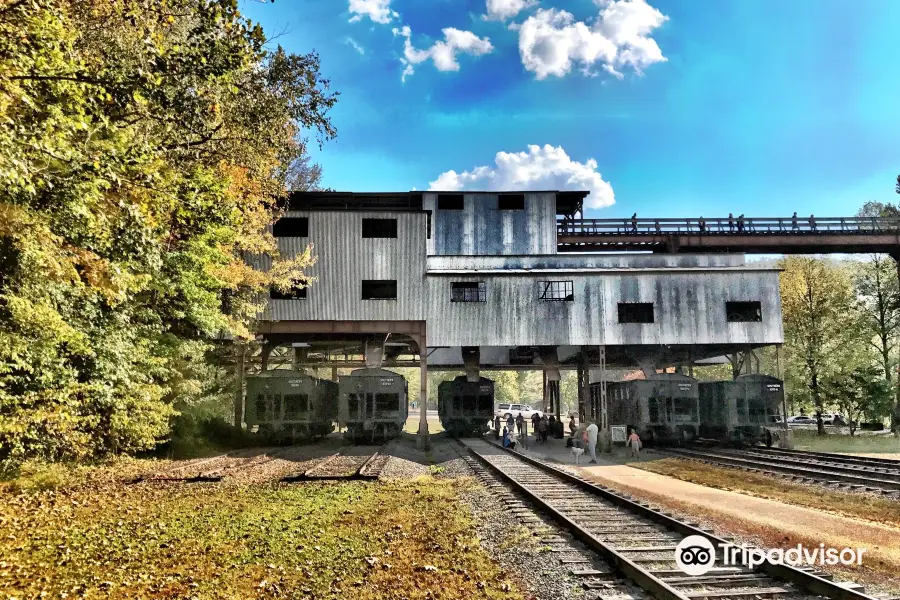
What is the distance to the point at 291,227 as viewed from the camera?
27.9 m

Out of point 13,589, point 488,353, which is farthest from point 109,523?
point 488,353

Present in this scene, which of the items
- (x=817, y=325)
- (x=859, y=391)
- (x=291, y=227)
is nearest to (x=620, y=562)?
(x=291, y=227)

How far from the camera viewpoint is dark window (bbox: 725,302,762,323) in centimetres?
2806

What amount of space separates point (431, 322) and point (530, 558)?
19.6m

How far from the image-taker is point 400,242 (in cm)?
2738

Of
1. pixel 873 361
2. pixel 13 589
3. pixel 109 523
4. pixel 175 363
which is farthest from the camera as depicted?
pixel 873 361

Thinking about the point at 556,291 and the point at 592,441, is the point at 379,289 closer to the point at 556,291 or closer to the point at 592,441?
the point at 556,291

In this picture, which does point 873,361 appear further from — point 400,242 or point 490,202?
point 400,242

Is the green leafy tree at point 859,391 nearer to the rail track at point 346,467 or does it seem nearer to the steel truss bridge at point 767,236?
the steel truss bridge at point 767,236

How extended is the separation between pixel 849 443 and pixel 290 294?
3124 centimetres

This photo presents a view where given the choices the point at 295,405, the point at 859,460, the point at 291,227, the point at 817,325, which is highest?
the point at 291,227

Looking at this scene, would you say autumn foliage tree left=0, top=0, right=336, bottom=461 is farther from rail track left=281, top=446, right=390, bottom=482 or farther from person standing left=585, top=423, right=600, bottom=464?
person standing left=585, top=423, right=600, bottom=464

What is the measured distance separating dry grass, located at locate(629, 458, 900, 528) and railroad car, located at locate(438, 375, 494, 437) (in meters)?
15.2

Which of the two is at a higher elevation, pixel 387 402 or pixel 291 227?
pixel 291 227
